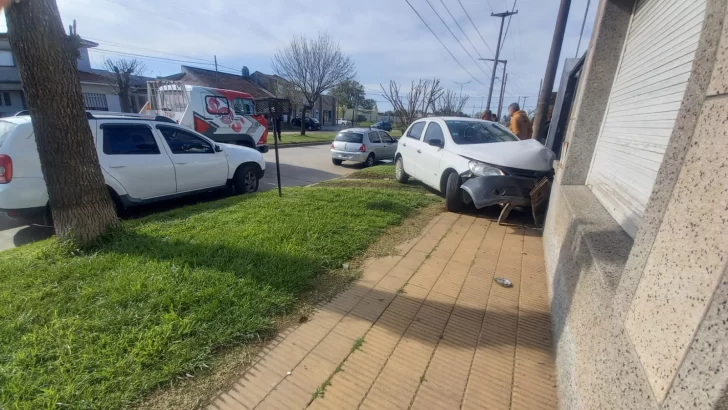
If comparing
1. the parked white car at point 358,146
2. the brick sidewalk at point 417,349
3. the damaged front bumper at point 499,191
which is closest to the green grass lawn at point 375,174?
the parked white car at point 358,146

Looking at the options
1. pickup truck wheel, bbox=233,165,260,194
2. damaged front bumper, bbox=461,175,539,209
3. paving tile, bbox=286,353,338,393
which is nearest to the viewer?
paving tile, bbox=286,353,338,393

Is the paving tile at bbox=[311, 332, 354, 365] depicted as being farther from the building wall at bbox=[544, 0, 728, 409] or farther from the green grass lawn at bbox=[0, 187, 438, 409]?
the building wall at bbox=[544, 0, 728, 409]

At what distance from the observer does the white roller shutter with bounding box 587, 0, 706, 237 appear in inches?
84.4

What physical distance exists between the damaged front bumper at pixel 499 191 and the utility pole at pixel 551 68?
437 centimetres

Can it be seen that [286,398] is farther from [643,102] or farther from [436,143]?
[436,143]

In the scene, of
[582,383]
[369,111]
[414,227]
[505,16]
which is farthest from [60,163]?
[369,111]

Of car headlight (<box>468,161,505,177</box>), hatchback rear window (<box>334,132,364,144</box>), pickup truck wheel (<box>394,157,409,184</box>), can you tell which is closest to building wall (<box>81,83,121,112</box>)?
hatchback rear window (<box>334,132,364,144</box>)

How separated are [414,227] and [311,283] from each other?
2200 millimetres

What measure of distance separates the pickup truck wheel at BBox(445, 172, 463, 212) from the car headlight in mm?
369

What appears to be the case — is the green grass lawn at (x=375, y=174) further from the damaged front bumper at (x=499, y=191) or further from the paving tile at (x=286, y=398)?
the paving tile at (x=286, y=398)

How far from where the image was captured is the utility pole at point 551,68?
7840 millimetres

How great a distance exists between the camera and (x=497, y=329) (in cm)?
254

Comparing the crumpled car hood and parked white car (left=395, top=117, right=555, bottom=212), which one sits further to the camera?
the crumpled car hood

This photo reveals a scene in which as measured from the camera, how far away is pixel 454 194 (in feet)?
18.3
